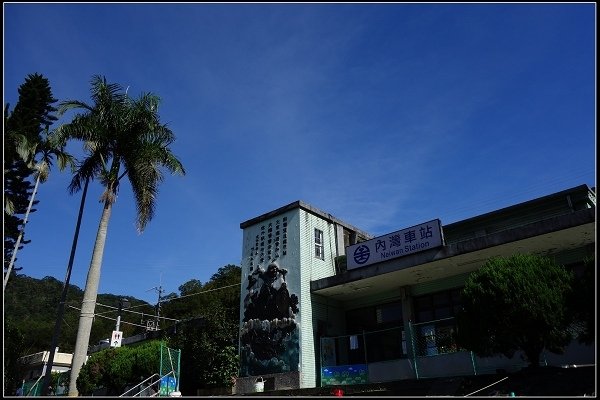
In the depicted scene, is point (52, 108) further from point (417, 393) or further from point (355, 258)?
point (417, 393)

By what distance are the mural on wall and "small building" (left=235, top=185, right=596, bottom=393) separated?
0.04 m

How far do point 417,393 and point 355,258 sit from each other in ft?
19.3

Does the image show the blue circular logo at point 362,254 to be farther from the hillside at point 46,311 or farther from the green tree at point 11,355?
the hillside at point 46,311

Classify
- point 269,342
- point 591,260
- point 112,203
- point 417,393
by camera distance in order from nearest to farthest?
point 591,260
point 417,393
point 112,203
point 269,342

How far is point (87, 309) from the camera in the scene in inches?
642

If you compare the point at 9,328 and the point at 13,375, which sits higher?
the point at 9,328

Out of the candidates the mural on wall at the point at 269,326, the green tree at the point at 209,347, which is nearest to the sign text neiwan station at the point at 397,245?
the mural on wall at the point at 269,326

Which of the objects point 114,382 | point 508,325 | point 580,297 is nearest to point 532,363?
point 508,325

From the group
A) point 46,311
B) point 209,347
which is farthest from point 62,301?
point 46,311

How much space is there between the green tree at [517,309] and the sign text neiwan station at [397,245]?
14.4 ft

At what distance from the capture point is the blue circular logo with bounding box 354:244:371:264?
19002 millimetres

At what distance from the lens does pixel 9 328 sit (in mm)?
19859

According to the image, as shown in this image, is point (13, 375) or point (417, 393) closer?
point (417, 393)

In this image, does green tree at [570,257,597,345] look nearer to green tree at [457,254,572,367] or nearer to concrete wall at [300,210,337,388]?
green tree at [457,254,572,367]
